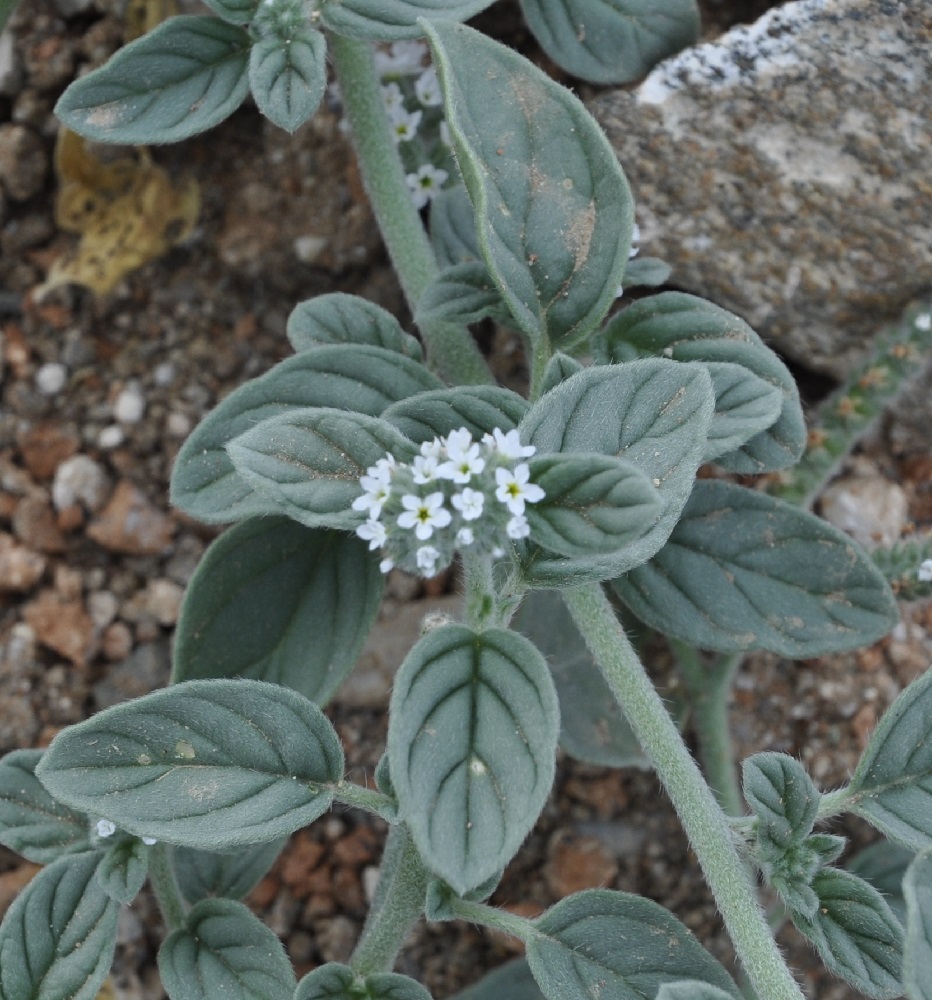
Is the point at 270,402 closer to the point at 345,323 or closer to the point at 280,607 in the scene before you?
the point at 345,323

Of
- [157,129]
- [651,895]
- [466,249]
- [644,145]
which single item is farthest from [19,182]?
[651,895]

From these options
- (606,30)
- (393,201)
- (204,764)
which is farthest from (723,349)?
(204,764)

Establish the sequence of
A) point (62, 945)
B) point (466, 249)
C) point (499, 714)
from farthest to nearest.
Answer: point (466, 249)
point (62, 945)
point (499, 714)

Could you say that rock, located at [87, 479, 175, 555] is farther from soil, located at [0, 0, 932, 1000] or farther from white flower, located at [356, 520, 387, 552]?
white flower, located at [356, 520, 387, 552]

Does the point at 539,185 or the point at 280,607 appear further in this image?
the point at 280,607

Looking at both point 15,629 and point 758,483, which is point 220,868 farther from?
point 758,483

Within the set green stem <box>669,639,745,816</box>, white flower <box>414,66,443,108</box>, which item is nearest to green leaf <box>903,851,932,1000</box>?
green stem <box>669,639,745,816</box>
